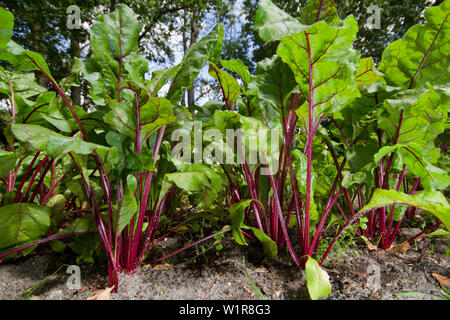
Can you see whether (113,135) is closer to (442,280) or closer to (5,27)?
Answer: (5,27)

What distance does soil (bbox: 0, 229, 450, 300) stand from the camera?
0.79 meters

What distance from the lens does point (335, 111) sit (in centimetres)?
88

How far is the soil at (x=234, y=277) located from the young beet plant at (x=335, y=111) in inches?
3.9

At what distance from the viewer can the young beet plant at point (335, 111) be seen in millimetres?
808

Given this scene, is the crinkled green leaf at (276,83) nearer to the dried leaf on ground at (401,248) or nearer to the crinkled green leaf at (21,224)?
the dried leaf on ground at (401,248)

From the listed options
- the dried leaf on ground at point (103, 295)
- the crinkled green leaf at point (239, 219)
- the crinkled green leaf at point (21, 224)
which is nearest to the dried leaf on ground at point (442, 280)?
the crinkled green leaf at point (239, 219)

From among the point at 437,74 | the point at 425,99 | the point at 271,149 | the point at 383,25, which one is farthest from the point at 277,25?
the point at 383,25

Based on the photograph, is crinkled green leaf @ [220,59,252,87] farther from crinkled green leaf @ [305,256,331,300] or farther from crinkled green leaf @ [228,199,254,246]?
crinkled green leaf @ [305,256,331,300]

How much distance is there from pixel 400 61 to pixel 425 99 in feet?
0.94

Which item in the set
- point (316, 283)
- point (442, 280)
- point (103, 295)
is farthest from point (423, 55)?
point (103, 295)

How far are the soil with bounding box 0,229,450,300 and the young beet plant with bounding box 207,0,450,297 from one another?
3.9 inches

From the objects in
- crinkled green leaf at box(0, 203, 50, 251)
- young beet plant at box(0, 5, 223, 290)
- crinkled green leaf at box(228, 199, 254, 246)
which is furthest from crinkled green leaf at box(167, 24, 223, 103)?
crinkled green leaf at box(0, 203, 50, 251)
